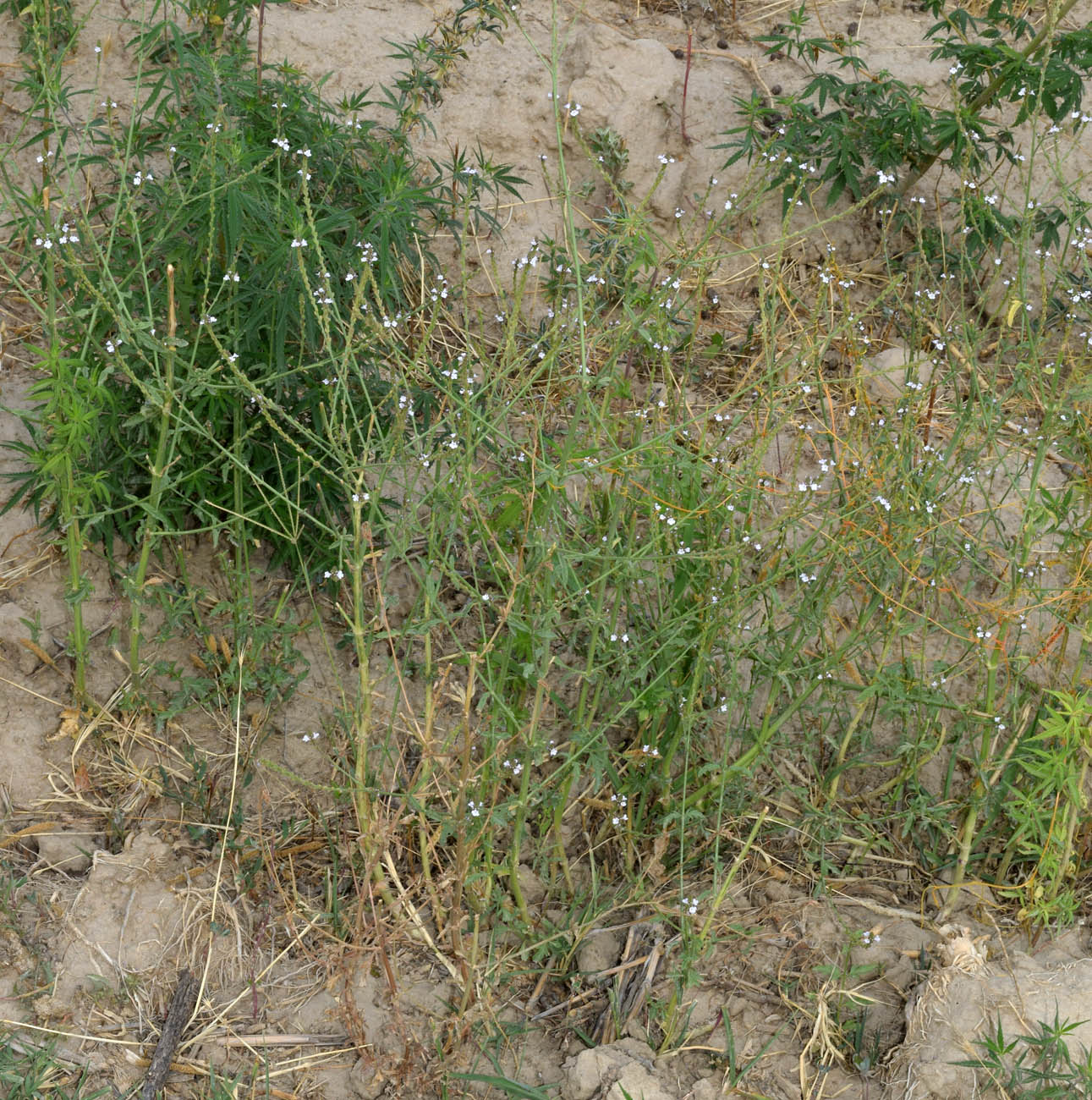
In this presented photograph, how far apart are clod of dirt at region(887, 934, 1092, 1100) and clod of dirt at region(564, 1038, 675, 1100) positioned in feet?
1.75

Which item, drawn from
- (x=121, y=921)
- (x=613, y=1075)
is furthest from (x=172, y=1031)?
(x=613, y=1075)

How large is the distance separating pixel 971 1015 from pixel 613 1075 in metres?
0.81

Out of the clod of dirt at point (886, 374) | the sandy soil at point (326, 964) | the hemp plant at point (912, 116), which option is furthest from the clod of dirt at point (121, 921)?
the hemp plant at point (912, 116)

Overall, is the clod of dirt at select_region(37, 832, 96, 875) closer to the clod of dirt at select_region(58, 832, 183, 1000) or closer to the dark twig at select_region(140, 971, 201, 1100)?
the clod of dirt at select_region(58, 832, 183, 1000)

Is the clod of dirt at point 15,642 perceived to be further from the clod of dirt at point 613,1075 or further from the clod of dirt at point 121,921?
the clod of dirt at point 613,1075

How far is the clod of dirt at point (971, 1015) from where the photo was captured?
2795mm

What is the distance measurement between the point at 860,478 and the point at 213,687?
5.87 ft

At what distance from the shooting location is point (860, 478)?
120 inches

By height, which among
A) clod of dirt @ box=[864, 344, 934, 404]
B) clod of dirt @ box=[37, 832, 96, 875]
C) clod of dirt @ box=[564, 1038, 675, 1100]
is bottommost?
clod of dirt @ box=[564, 1038, 675, 1100]

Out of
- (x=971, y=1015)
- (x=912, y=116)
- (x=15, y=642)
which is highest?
(x=912, y=116)

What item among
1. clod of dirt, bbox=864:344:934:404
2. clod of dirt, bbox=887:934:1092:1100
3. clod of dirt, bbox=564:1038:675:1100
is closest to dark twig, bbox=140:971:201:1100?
Answer: clod of dirt, bbox=564:1038:675:1100

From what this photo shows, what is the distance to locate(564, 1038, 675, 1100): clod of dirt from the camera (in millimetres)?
2822

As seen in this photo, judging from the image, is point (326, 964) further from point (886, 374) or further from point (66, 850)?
point (886, 374)

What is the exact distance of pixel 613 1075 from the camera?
285cm
